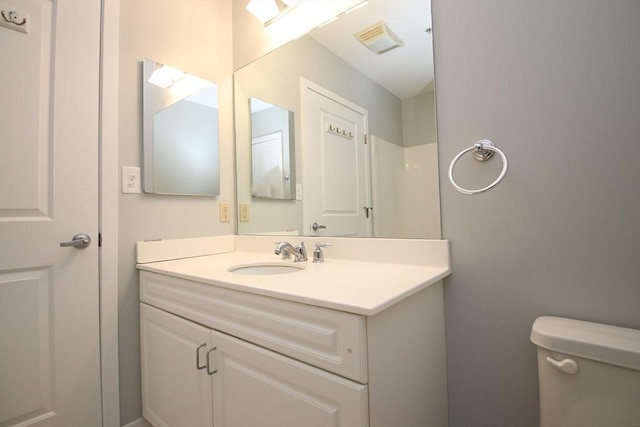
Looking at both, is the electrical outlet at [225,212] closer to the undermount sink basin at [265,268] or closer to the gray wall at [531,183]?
the undermount sink basin at [265,268]

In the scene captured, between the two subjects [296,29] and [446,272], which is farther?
[296,29]

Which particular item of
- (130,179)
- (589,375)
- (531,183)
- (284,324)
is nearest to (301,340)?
(284,324)

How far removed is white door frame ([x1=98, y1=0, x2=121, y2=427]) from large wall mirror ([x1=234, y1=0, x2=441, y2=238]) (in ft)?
2.03

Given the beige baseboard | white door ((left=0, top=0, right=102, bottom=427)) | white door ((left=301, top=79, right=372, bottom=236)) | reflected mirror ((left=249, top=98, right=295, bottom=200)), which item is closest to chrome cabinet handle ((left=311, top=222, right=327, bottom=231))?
white door ((left=301, top=79, right=372, bottom=236))

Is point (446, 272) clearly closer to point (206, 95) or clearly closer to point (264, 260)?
point (264, 260)

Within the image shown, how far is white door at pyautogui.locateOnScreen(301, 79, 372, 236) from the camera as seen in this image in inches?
51.0

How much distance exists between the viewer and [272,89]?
1662mm

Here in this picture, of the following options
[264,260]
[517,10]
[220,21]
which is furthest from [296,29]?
[264,260]

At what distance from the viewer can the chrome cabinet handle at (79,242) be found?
1126 mm

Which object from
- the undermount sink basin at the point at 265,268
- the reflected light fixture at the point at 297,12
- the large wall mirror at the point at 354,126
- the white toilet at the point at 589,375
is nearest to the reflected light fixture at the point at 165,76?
the large wall mirror at the point at 354,126

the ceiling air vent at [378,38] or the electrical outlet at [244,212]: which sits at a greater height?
the ceiling air vent at [378,38]

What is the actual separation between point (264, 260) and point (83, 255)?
0.72 meters

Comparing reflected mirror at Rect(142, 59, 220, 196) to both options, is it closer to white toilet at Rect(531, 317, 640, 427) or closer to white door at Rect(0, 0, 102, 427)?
white door at Rect(0, 0, 102, 427)

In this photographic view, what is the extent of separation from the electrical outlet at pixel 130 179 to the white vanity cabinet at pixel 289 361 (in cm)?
41
